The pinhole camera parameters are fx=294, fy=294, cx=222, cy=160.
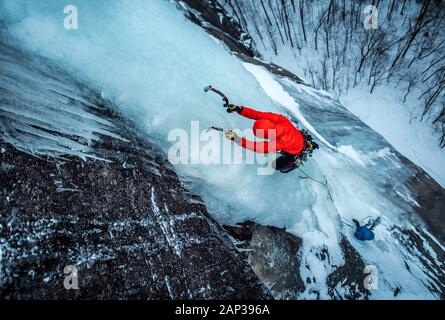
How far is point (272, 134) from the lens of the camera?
10.9ft

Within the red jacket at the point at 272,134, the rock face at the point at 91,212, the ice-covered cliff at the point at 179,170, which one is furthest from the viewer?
the red jacket at the point at 272,134

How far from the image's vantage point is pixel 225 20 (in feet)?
26.0

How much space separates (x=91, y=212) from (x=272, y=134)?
2036 mm

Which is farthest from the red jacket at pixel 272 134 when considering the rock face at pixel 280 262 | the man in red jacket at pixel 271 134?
the rock face at pixel 280 262

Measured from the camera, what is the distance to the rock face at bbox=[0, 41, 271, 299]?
1746 millimetres

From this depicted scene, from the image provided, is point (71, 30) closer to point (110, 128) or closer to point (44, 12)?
point (44, 12)

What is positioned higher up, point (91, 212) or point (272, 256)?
point (91, 212)

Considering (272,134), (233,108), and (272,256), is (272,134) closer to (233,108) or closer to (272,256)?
(233,108)

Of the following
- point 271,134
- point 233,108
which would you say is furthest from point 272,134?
point 233,108

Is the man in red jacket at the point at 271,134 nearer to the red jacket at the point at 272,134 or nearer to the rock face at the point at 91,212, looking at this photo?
the red jacket at the point at 272,134

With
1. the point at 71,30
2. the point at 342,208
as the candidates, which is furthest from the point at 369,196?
the point at 71,30

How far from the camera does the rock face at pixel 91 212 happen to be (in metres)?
1.75

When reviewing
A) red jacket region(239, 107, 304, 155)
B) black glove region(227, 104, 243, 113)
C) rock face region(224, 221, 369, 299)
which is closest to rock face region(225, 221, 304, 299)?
rock face region(224, 221, 369, 299)

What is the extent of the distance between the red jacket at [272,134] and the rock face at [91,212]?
99cm
